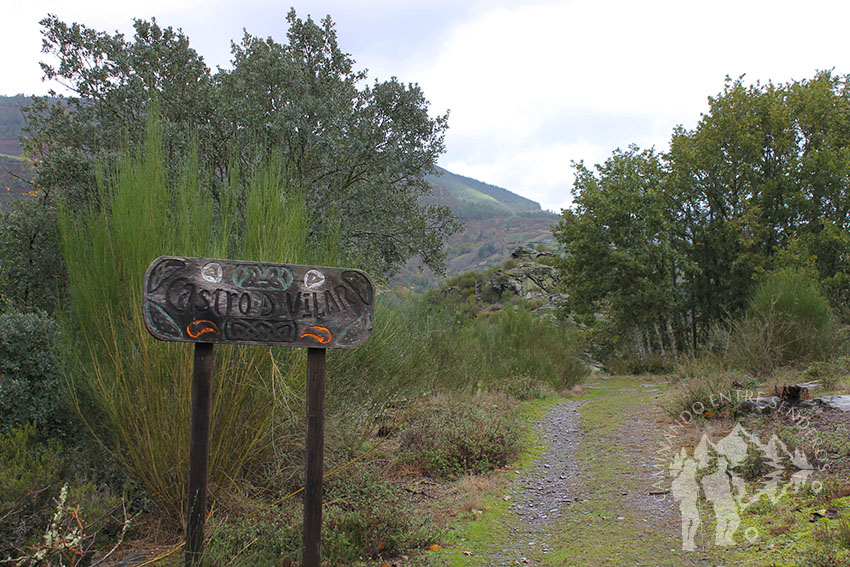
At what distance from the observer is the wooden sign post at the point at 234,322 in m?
3.01

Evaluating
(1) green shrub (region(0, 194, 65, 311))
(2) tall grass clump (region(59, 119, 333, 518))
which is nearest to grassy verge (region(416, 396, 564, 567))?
(2) tall grass clump (region(59, 119, 333, 518))

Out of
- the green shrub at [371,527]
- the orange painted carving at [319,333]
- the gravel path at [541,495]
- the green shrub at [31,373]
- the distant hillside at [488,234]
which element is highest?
the distant hillside at [488,234]

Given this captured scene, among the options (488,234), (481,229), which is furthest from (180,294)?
(481,229)

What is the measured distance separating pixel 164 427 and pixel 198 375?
3.02ft

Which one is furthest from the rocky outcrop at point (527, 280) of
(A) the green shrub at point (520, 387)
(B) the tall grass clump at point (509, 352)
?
(A) the green shrub at point (520, 387)

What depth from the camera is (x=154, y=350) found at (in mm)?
3717

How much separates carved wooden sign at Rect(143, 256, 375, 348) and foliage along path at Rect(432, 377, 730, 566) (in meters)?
1.80

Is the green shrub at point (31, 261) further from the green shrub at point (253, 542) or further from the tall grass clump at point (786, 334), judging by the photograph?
the tall grass clump at point (786, 334)

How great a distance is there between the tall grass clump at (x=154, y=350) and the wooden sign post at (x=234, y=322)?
1.99 feet

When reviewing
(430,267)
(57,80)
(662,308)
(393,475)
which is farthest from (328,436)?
(662,308)

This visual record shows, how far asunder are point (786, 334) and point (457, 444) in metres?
6.60

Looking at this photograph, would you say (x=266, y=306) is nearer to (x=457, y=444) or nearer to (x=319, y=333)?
(x=319, y=333)

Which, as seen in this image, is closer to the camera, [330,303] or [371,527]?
[330,303]

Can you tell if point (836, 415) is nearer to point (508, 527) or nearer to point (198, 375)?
point (508, 527)
